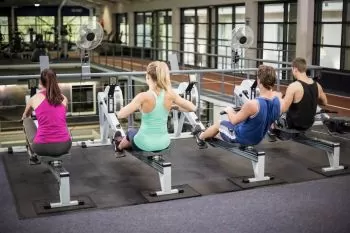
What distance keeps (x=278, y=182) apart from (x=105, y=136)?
2114 millimetres

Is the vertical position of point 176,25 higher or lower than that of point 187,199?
higher

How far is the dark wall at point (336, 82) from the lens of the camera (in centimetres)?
1011

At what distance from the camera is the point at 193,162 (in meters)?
5.02

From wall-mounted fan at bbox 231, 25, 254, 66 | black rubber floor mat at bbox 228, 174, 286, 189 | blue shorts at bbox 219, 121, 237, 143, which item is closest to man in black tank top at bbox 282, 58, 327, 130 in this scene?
blue shorts at bbox 219, 121, 237, 143

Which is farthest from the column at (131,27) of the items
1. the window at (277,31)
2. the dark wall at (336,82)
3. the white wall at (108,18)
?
the dark wall at (336,82)

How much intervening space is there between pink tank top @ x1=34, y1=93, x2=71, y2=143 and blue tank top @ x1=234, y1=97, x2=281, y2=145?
149cm

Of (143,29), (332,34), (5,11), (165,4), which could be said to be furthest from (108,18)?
(332,34)

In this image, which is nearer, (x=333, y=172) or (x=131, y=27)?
(x=333, y=172)

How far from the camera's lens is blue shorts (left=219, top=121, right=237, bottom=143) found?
14.7 ft

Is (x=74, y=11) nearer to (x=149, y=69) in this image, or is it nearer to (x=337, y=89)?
(x=337, y=89)

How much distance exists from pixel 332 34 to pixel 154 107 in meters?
7.59

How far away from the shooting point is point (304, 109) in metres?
4.78

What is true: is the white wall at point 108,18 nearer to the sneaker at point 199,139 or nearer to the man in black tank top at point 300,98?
the sneaker at point 199,139

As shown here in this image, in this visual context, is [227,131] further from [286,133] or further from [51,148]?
[51,148]
